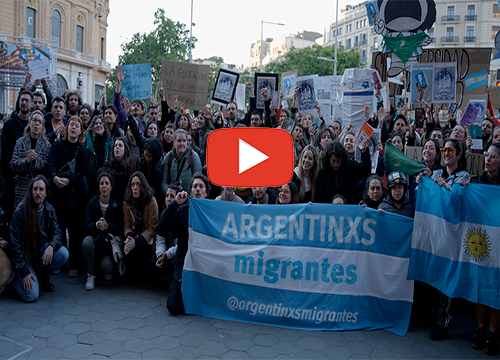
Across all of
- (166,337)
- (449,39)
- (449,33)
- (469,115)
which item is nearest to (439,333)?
(166,337)

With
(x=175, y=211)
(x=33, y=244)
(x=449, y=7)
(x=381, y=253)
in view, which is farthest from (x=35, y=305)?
(x=449, y=7)

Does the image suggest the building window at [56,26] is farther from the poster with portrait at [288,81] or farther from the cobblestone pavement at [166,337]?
the cobblestone pavement at [166,337]

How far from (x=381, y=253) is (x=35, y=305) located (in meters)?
3.93

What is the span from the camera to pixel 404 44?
7562 millimetres

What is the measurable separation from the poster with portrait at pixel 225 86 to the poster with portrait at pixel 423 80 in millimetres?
3590

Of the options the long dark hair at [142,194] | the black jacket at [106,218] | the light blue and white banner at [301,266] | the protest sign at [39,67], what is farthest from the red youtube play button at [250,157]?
the protest sign at [39,67]

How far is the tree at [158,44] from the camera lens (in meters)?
41.6

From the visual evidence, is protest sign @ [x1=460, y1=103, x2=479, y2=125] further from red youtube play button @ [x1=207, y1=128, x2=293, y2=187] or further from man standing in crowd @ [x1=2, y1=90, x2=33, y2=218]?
man standing in crowd @ [x1=2, y1=90, x2=33, y2=218]

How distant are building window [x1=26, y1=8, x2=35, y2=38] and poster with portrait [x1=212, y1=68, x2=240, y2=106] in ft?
114

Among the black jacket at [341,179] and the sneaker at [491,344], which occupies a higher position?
the black jacket at [341,179]

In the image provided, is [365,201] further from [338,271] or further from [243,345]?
[243,345]

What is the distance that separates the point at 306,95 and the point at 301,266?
5.27 m

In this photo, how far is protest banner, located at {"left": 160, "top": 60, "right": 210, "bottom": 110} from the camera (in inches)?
360

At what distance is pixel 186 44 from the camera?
43625 millimetres
